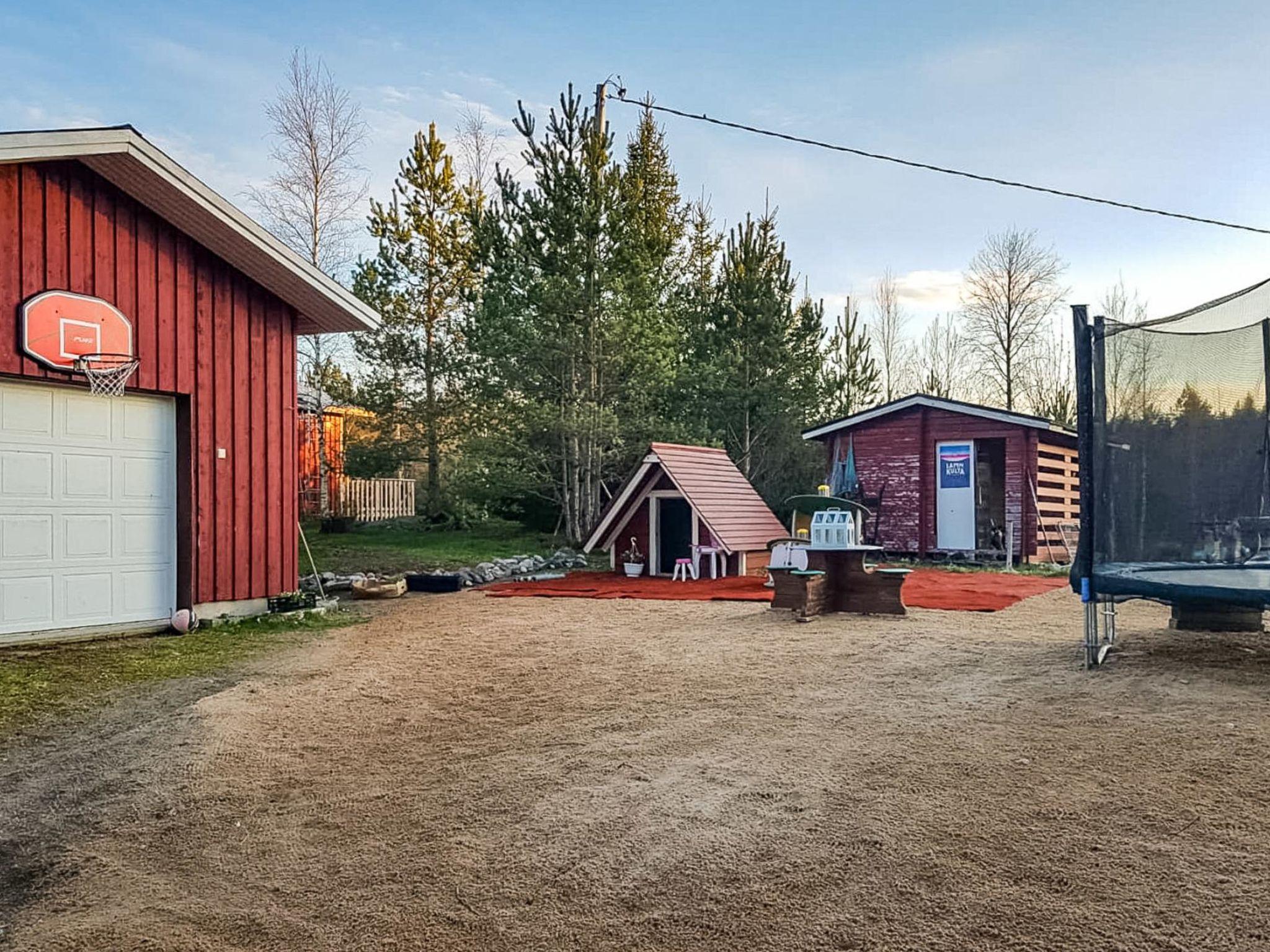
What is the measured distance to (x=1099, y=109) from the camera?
1085cm

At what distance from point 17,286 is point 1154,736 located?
306 inches

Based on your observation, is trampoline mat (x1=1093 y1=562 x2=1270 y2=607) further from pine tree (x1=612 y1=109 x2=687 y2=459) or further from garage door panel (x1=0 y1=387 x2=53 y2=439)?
pine tree (x1=612 y1=109 x2=687 y2=459)

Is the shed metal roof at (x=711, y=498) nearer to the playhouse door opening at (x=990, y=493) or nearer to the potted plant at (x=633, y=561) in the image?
the potted plant at (x=633, y=561)

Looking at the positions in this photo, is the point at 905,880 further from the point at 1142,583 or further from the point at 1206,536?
the point at 1206,536

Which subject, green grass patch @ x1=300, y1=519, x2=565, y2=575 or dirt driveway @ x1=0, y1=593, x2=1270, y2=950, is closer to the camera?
dirt driveway @ x1=0, y1=593, x2=1270, y2=950

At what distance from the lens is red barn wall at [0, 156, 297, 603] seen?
657cm

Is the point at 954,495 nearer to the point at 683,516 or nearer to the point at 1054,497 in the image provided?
the point at 1054,497

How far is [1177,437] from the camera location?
5.40m

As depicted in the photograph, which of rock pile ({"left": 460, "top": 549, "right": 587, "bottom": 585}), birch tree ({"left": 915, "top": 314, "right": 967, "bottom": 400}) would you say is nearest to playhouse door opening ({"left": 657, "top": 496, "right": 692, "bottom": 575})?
rock pile ({"left": 460, "top": 549, "right": 587, "bottom": 585})

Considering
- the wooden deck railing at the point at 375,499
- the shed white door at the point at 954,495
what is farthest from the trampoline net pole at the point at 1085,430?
the wooden deck railing at the point at 375,499

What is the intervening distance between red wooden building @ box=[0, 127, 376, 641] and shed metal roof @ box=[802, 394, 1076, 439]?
955cm

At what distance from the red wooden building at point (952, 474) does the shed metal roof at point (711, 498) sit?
328cm

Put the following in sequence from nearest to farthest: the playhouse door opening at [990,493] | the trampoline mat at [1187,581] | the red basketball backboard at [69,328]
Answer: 1. the trampoline mat at [1187,581]
2. the red basketball backboard at [69,328]
3. the playhouse door opening at [990,493]

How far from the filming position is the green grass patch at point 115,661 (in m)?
4.88
